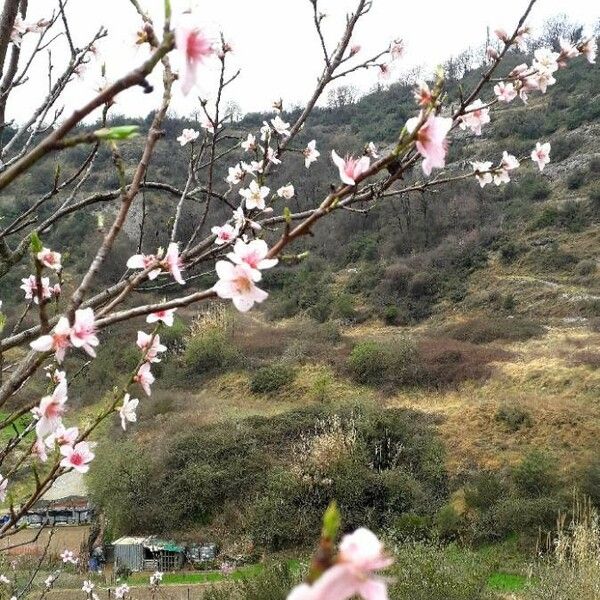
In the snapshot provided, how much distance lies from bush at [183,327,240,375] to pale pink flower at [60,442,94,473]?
51.7 ft

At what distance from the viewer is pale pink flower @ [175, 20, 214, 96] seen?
2.29 feet

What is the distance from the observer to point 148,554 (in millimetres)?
10070

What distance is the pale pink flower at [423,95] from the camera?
3.08 ft

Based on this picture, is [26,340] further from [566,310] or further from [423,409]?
[566,310]

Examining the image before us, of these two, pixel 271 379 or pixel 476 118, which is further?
pixel 271 379

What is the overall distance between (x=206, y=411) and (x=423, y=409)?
4.87m

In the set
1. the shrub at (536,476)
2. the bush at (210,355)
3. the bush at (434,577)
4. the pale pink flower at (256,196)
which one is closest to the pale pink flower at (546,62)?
the pale pink flower at (256,196)

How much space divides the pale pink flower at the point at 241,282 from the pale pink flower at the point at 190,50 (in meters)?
0.29

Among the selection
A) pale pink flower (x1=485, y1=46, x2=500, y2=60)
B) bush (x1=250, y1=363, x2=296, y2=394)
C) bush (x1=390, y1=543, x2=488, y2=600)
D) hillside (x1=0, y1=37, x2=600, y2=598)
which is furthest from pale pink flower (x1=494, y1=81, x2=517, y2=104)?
bush (x1=250, y1=363, x2=296, y2=394)

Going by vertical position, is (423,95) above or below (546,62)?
below

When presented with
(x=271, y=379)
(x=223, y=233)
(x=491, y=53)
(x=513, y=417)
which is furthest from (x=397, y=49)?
(x=271, y=379)

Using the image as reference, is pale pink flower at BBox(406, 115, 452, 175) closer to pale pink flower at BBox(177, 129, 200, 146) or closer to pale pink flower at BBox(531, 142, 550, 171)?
pale pink flower at BBox(531, 142, 550, 171)

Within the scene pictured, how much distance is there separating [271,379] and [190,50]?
48.8ft

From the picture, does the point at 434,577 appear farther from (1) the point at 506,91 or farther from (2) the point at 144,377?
(2) the point at 144,377
